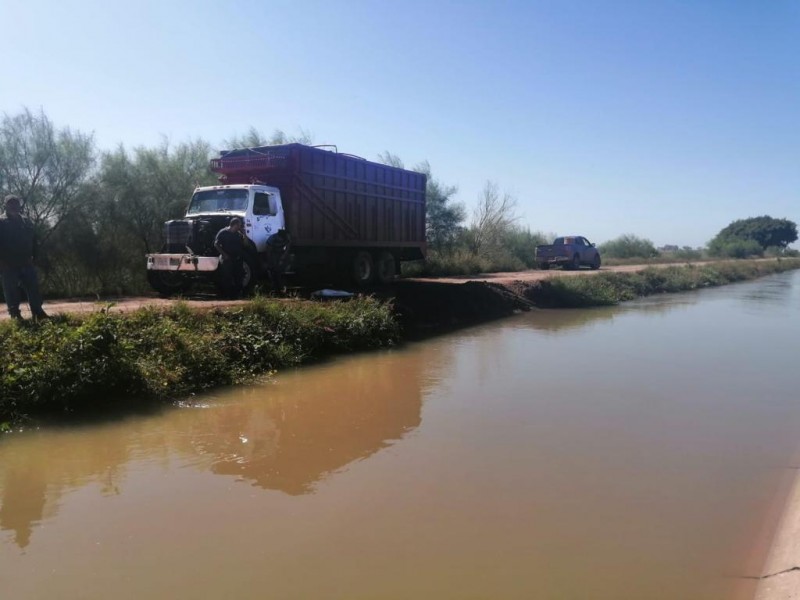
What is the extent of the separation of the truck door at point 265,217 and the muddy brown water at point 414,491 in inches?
175

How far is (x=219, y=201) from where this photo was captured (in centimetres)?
1276

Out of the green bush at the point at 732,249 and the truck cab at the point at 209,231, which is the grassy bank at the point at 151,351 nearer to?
the truck cab at the point at 209,231

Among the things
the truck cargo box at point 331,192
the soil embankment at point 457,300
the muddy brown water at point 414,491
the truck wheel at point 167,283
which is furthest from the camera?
the truck cargo box at point 331,192

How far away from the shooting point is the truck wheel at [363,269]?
622 inches

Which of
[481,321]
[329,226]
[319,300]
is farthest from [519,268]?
[319,300]

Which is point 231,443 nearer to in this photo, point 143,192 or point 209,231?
point 209,231

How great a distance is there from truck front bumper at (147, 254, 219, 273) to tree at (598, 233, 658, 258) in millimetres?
40846

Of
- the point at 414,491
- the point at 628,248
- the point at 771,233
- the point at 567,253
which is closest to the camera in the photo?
the point at 414,491

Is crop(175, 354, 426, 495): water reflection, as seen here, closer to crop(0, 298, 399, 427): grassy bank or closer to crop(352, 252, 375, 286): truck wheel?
crop(0, 298, 399, 427): grassy bank

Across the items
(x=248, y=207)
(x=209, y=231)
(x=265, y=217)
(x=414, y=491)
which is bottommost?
(x=414, y=491)

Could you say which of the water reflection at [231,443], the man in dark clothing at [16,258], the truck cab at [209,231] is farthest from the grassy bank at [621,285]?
the man in dark clothing at [16,258]

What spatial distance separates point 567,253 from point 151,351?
24856mm

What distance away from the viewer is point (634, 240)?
4844 centimetres

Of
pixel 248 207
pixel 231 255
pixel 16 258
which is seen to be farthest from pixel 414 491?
pixel 248 207
